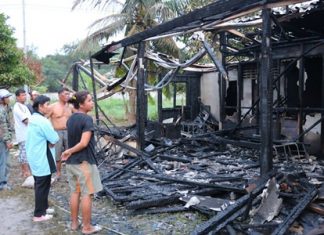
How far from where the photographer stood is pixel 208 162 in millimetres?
8414

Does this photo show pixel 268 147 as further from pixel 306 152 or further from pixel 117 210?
pixel 306 152

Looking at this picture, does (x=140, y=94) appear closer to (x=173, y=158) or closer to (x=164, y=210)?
(x=173, y=158)

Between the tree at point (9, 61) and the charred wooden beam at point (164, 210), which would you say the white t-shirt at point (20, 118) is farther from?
the tree at point (9, 61)

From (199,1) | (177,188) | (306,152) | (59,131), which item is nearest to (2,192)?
(59,131)

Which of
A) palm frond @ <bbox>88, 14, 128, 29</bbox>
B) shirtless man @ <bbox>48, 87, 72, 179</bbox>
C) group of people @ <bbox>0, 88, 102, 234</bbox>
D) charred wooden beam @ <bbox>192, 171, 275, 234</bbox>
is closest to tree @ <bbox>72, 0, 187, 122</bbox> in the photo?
palm frond @ <bbox>88, 14, 128, 29</bbox>

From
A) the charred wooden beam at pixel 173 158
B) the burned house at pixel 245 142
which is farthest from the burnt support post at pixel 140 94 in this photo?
the charred wooden beam at pixel 173 158

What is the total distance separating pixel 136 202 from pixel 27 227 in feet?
5.07

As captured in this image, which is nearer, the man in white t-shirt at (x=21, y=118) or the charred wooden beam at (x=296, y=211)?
the charred wooden beam at (x=296, y=211)

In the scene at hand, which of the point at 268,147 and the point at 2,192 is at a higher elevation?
the point at 268,147

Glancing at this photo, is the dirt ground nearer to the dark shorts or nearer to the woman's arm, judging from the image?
the woman's arm

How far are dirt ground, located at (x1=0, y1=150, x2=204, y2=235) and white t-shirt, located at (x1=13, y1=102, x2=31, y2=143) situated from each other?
1524mm

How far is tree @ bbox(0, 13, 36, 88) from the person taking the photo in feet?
48.5

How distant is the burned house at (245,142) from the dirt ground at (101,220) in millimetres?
193

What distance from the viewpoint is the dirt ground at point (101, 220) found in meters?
4.80
